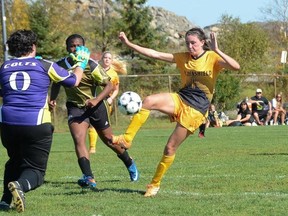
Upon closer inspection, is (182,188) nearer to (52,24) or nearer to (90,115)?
(90,115)

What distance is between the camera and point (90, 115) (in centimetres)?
924

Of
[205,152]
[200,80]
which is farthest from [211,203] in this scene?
[205,152]

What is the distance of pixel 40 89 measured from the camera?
22.7 feet

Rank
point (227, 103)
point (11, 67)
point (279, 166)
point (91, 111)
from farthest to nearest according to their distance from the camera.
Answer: point (227, 103)
point (279, 166)
point (91, 111)
point (11, 67)

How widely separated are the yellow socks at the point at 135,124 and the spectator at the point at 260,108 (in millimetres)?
20137

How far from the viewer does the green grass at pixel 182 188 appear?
6965 mm

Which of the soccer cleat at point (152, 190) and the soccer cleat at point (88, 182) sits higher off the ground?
the soccer cleat at point (152, 190)

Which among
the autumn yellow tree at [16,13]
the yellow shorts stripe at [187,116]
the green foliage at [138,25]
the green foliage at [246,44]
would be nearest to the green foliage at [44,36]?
the autumn yellow tree at [16,13]

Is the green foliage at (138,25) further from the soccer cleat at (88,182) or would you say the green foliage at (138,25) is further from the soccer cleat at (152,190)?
the soccer cleat at (152,190)

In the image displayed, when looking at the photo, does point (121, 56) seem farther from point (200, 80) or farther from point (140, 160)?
point (200, 80)

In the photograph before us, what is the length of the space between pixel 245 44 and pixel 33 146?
44229 mm

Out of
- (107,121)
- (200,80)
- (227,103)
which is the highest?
(200,80)

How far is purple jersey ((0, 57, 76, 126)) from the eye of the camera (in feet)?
22.4

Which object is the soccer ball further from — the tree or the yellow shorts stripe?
the tree
